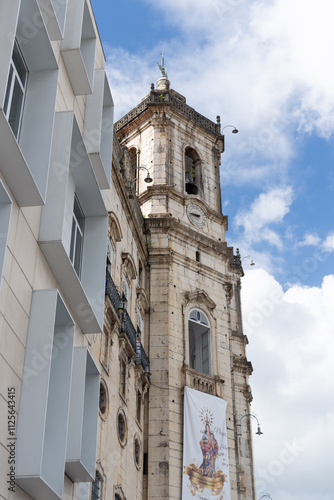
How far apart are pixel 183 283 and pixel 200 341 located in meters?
2.78

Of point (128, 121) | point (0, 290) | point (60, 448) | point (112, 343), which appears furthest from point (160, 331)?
point (0, 290)

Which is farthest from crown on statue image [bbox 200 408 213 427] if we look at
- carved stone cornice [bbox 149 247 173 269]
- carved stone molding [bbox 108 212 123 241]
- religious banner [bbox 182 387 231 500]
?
carved stone molding [bbox 108 212 123 241]

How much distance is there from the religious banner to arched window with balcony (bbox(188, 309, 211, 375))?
89.0 inches

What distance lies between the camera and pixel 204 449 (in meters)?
25.8

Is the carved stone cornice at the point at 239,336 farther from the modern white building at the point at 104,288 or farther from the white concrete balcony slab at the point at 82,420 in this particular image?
the white concrete balcony slab at the point at 82,420

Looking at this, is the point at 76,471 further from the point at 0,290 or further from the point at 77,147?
the point at 77,147

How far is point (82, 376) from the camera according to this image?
542 inches

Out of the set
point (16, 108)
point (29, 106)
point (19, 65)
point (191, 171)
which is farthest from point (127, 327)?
point (191, 171)

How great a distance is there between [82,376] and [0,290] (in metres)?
4.10

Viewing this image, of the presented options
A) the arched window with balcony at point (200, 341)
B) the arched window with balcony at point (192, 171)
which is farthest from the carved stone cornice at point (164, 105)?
the arched window with balcony at point (200, 341)

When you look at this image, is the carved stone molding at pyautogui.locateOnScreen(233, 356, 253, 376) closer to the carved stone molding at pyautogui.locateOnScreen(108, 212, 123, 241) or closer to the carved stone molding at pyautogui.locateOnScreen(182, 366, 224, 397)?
the carved stone molding at pyautogui.locateOnScreen(182, 366, 224, 397)

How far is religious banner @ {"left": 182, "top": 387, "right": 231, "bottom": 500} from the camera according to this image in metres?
24.9

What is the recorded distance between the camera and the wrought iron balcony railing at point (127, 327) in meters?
21.5

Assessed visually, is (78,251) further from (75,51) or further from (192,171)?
(192,171)
